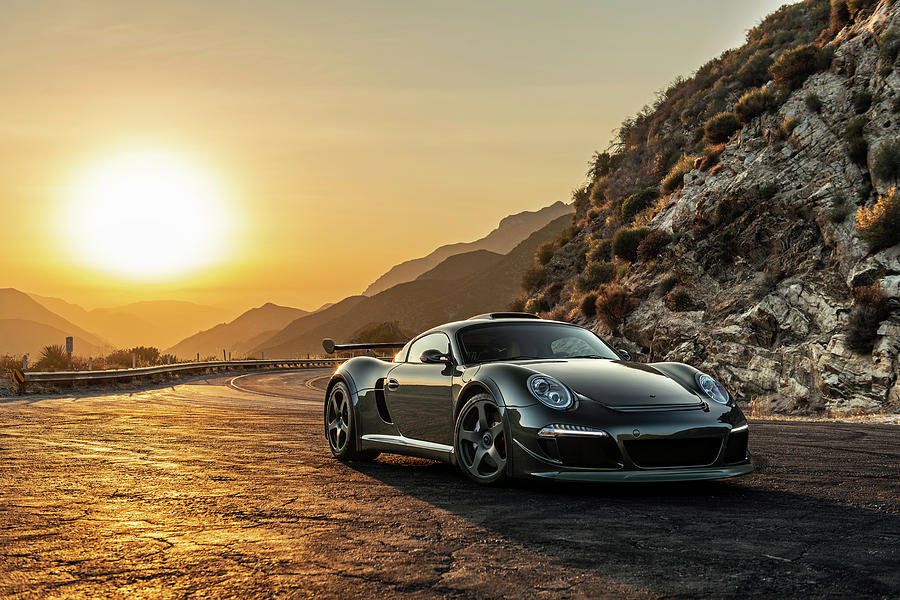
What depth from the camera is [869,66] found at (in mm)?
26359

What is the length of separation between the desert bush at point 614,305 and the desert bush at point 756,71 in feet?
43.8

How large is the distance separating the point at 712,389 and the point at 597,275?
26.2m

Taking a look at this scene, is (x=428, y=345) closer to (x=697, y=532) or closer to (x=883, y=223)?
(x=697, y=532)

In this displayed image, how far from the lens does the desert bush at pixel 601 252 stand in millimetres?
36250

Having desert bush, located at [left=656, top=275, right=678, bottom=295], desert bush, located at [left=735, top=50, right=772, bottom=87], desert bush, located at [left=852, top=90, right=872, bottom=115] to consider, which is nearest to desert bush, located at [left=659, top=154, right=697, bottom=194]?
desert bush, located at [left=735, top=50, right=772, bottom=87]

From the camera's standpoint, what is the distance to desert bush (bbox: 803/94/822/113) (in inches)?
1064

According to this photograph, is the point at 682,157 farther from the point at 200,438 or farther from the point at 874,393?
the point at 200,438

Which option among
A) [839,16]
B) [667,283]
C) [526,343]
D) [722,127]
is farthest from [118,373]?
[839,16]

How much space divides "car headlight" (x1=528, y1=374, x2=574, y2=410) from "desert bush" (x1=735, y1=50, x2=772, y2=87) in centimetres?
3285

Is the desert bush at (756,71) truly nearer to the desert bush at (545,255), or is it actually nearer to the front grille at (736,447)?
the desert bush at (545,255)

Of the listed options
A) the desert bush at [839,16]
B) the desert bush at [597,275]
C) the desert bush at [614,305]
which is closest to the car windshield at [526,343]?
the desert bush at [614,305]

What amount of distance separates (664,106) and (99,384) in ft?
102

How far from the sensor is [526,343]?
834 centimetres

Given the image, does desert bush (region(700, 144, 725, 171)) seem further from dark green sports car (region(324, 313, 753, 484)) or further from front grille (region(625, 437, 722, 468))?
front grille (region(625, 437, 722, 468))
